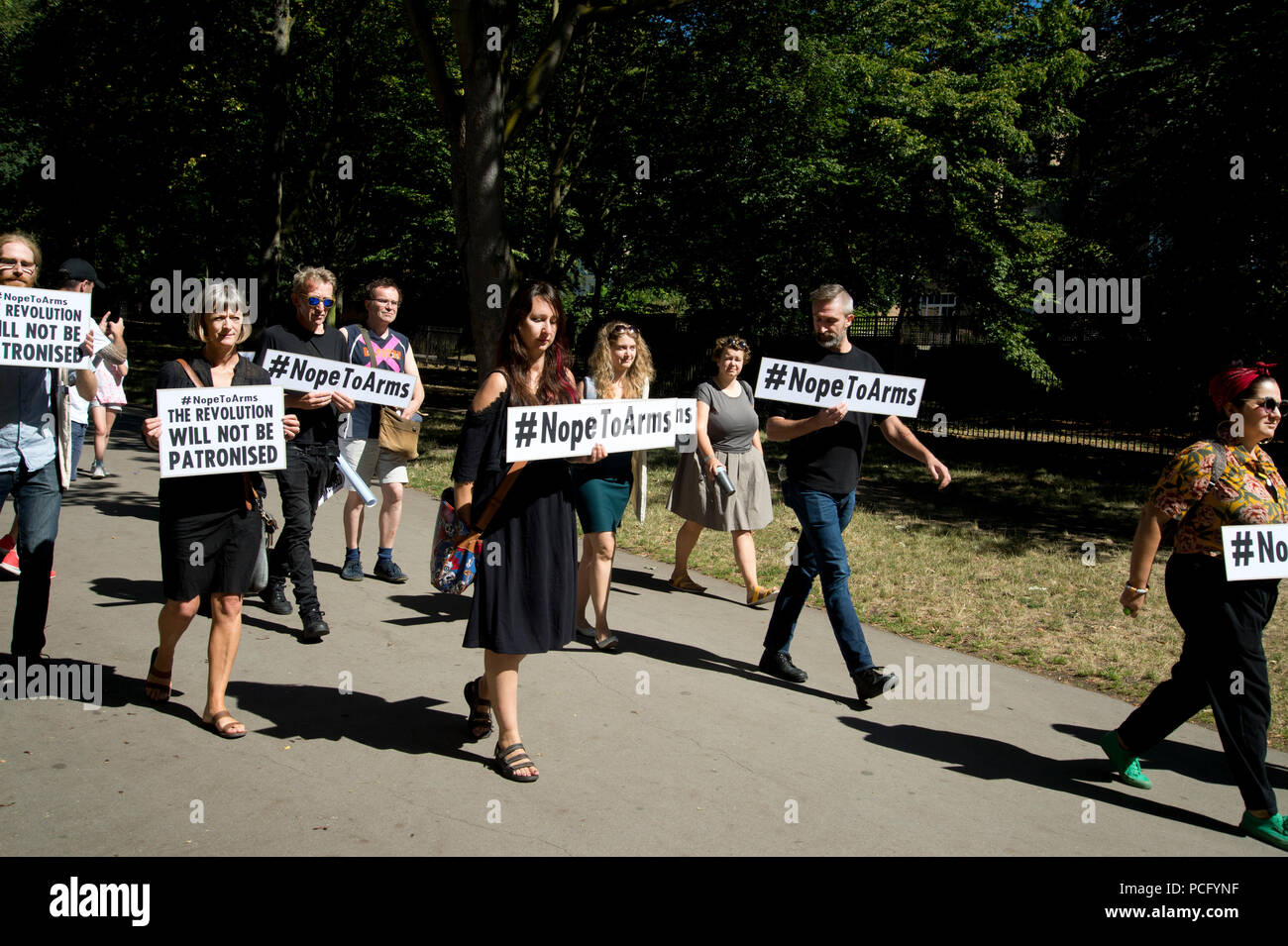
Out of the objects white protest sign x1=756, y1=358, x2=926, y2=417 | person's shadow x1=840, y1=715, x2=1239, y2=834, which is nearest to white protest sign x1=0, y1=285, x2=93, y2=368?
white protest sign x1=756, y1=358, x2=926, y2=417

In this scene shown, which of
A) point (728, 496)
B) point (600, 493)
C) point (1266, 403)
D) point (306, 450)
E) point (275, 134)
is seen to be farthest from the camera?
point (275, 134)

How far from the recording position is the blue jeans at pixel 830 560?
552cm

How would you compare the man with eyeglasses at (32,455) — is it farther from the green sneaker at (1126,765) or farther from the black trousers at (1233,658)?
the black trousers at (1233,658)

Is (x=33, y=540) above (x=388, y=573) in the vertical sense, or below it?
above

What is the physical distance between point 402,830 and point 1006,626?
4812 mm

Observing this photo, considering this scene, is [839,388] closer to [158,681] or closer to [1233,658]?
[1233,658]

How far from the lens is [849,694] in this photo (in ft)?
19.1

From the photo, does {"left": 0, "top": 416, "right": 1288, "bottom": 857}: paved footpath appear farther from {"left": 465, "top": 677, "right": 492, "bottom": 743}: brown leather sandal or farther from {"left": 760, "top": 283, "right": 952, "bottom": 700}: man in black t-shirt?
{"left": 760, "top": 283, "right": 952, "bottom": 700}: man in black t-shirt

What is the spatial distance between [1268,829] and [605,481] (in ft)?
12.0

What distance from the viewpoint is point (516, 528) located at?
4.30 meters

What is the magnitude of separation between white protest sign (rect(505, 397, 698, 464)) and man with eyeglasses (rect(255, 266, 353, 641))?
2148mm

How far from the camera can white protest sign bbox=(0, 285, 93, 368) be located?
4.78m
